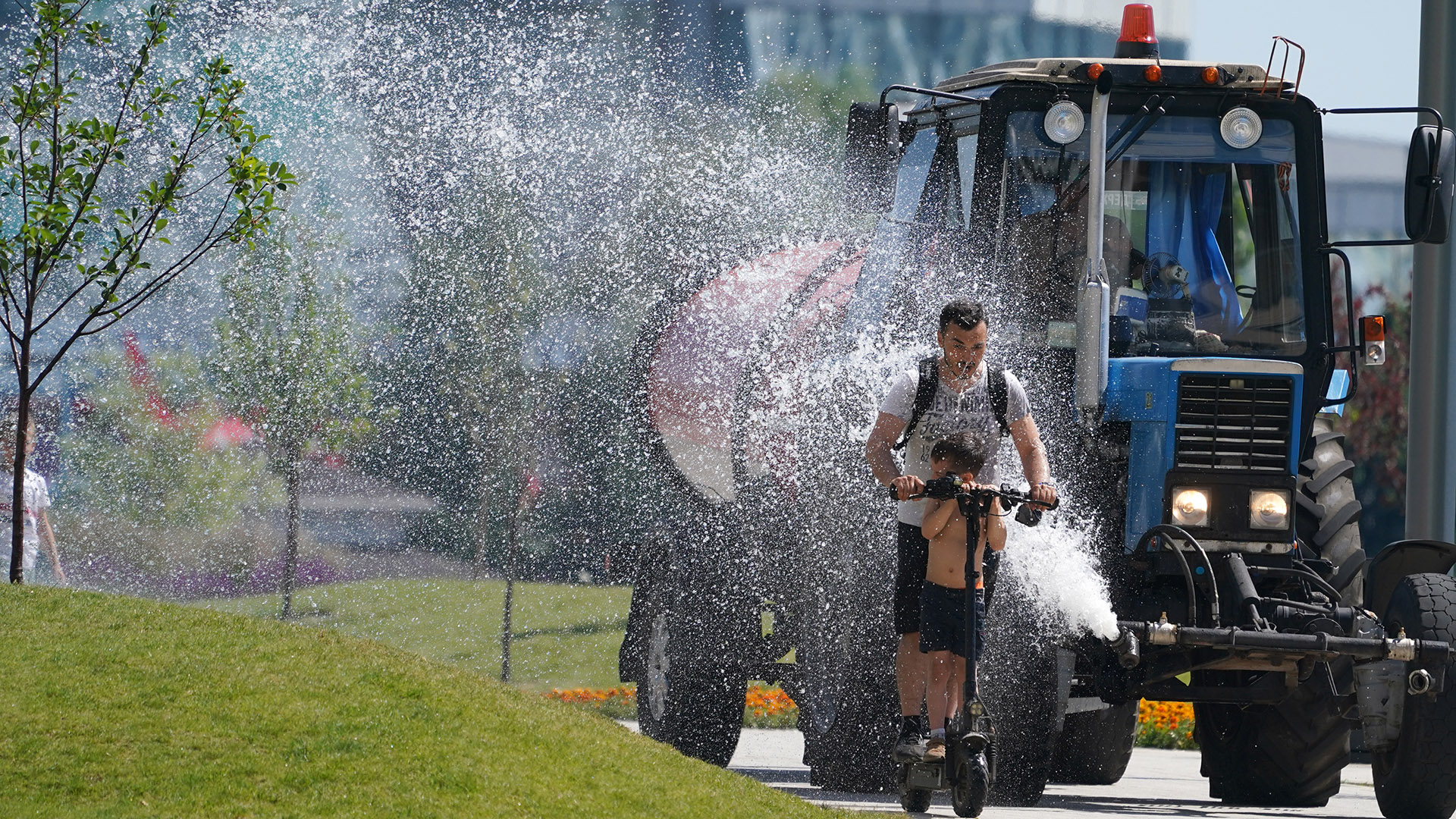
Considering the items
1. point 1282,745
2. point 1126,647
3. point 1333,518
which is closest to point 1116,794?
point 1282,745

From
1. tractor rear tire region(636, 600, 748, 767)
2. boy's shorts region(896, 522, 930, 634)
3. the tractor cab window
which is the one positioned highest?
the tractor cab window

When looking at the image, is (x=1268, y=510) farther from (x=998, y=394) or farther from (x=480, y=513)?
(x=480, y=513)

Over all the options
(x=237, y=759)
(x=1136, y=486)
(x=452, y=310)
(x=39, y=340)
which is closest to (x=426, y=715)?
(x=237, y=759)

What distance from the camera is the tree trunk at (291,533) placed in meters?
20.6

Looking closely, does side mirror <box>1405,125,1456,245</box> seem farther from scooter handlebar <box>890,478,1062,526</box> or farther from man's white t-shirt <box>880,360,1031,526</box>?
scooter handlebar <box>890,478,1062,526</box>

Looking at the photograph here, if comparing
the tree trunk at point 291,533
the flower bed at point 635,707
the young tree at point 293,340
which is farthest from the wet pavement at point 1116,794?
the tree trunk at point 291,533

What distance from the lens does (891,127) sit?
31.7 feet

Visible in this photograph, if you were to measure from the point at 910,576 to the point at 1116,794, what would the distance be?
13.3 ft

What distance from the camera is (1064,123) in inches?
360

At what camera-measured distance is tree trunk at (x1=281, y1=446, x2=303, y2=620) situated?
20.6 metres

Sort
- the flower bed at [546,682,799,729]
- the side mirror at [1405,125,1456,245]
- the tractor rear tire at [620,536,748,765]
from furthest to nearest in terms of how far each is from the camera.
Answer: the flower bed at [546,682,799,729] → the tractor rear tire at [620,536,748,765] → the side mirror at [1405,125,1456,245]

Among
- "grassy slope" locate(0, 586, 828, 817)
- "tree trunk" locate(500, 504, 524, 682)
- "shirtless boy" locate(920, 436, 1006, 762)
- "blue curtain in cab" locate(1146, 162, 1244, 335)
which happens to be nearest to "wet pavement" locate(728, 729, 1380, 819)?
"shirtless boy" locate(920, 436, 1006, 762)

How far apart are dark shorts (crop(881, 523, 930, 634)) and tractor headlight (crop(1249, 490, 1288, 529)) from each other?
1.87 metres

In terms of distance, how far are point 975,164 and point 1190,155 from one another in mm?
1035
